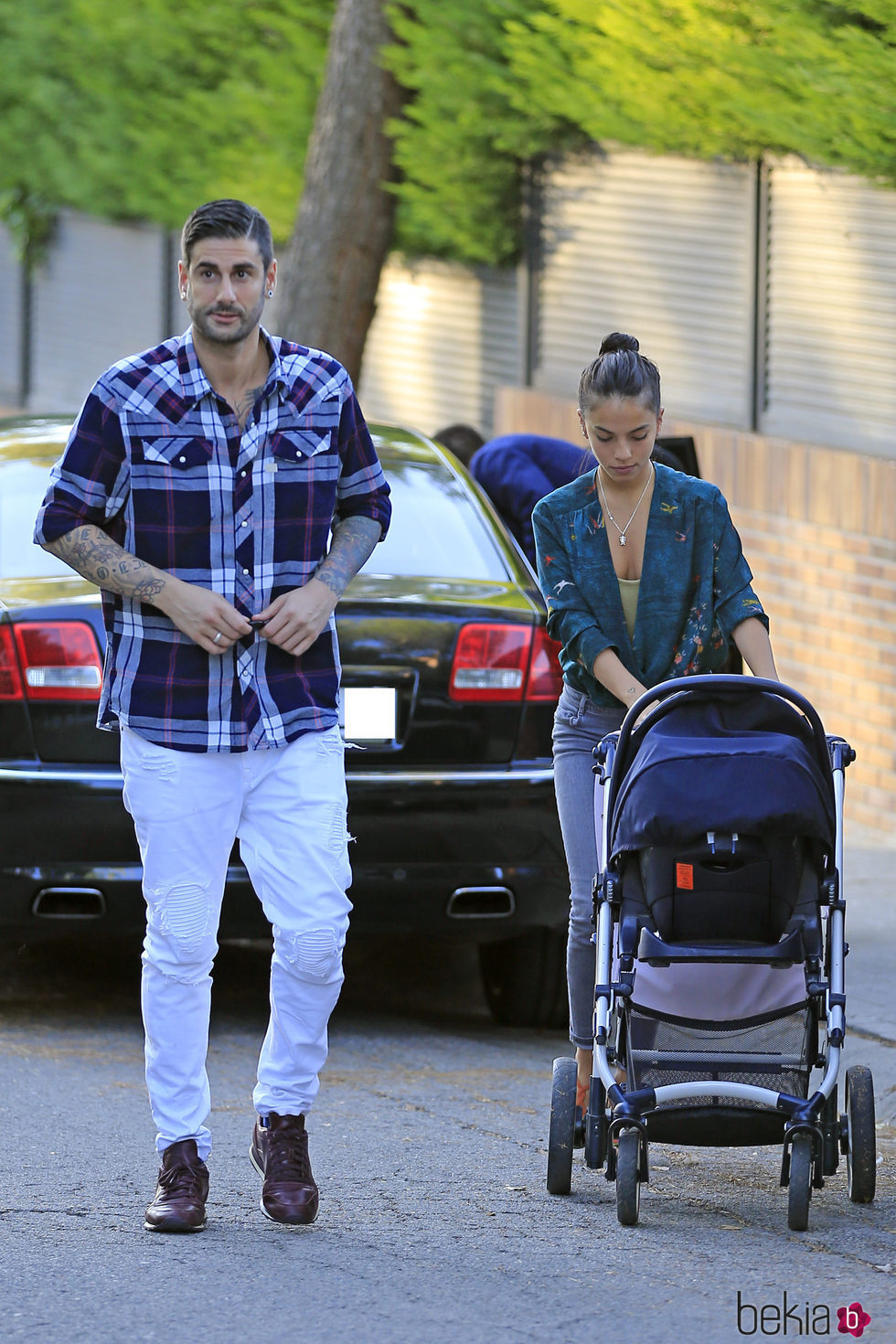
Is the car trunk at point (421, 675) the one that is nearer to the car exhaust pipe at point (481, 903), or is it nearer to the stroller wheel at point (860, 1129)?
the car exhaust pipe at point (481, 903)

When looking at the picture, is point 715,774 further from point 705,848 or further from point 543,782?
point 543,782

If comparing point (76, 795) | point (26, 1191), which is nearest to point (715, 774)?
point (26, 1191)

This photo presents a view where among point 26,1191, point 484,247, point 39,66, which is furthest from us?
point 39,66

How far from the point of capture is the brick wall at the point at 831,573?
966cm

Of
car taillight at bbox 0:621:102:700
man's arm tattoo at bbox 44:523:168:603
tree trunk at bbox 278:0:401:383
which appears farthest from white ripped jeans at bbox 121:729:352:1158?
tree trunk at bbox 278:0:401:383

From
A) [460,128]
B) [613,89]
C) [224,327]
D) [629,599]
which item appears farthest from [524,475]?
[460,128]

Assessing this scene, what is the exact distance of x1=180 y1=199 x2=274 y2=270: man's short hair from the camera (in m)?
4.49

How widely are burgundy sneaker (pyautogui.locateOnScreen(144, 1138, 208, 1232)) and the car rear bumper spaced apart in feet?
5.18

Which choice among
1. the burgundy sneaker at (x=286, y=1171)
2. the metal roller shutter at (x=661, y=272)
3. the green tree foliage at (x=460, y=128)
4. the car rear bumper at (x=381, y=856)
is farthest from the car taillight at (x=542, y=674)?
the green tree foliage at (x=460, y=128)

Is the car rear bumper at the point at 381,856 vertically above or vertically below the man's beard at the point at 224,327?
below

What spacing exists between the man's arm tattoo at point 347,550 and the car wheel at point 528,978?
82.0 inches

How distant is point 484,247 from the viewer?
540 inches

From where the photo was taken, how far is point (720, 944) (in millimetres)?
4523

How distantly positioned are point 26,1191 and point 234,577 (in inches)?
55.9
